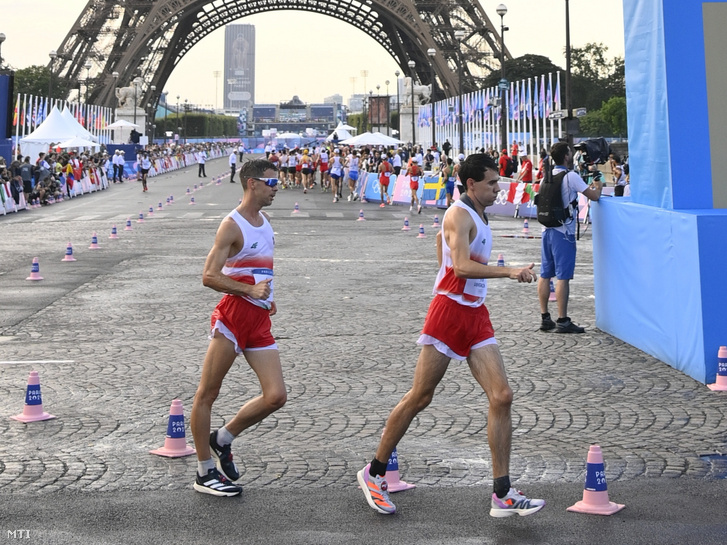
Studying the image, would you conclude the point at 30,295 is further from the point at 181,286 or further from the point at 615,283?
the point at 615,283

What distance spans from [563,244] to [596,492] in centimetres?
552

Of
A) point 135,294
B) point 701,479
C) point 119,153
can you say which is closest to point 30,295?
point 135,294

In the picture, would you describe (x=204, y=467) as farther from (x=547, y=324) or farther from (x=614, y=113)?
(x=614, y=113)

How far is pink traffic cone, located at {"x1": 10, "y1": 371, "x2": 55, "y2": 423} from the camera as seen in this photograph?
23.2 feet

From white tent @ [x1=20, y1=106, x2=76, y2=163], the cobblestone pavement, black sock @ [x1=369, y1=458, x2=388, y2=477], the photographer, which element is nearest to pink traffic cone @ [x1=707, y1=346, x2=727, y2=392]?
the cobblestone pavement

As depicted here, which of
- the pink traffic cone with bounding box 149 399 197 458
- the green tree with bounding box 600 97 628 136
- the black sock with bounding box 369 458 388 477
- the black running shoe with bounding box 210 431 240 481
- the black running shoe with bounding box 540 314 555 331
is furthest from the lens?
the green tree with bounding box 600 97 628 136

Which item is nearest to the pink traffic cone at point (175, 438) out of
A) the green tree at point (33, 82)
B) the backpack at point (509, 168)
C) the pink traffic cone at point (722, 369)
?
the pink traffic cone at point (722, 369)

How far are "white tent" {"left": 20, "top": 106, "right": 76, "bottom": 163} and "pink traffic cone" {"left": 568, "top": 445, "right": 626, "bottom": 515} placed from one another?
39.2m

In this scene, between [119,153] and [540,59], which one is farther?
[540,59]

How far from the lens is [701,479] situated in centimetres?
576

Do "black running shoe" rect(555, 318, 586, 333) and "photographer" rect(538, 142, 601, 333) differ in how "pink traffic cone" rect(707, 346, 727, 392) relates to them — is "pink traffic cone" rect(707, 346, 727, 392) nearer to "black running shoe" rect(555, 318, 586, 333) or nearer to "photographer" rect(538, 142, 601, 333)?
"photographer" rect(538, 142, 601, 333)

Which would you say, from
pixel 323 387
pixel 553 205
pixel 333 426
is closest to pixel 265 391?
pixel 333 426

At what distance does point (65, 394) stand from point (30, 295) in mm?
5883

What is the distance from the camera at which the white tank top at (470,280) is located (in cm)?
541
